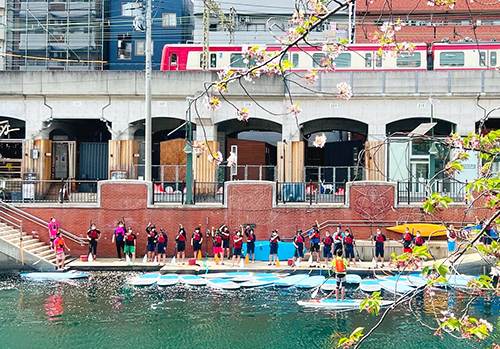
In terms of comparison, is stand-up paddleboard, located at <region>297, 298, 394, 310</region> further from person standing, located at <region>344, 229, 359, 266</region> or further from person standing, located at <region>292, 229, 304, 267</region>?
person standing, located at <region>292, 229, 304, 267</region>

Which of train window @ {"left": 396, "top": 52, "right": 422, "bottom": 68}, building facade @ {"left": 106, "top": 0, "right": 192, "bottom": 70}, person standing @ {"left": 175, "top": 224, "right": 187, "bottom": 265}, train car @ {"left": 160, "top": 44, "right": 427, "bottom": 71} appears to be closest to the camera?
person standing @ {"left": 175, "top": 224, "right": 187, "bottom": 265}

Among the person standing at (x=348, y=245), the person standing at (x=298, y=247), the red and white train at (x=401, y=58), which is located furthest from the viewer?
the red and white train at (x=401, y=58)

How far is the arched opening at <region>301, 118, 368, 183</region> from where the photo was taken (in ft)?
106

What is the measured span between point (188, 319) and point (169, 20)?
141 ft

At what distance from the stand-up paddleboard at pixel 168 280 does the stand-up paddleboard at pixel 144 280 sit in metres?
0.24

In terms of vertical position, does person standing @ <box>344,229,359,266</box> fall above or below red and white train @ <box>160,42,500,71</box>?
below

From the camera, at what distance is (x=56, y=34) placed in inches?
2128

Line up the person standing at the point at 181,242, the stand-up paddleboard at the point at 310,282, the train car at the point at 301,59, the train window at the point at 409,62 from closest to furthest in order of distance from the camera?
the stand-up paddleboard at the point at 310,282
the person standing at the point at 181,242
the train car at the point at 301,59
the train window at the point at 409,62

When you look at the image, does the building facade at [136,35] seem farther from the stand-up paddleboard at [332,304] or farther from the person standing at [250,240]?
the stand-up paddleboard at [332,304]

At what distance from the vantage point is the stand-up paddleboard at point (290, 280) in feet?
69.9

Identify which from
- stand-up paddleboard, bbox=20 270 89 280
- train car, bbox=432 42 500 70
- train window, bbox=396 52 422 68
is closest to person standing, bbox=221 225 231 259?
stand-up paddleboard, bbox=20 270 89 280

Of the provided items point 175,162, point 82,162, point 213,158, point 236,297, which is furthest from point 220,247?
point 213,158

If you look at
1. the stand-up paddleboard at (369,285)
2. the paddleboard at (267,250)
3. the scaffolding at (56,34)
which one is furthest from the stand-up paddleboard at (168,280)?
the scaffolding at (56,34)

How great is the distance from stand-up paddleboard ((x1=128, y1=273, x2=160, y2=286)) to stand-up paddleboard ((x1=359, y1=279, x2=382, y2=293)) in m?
7.17
